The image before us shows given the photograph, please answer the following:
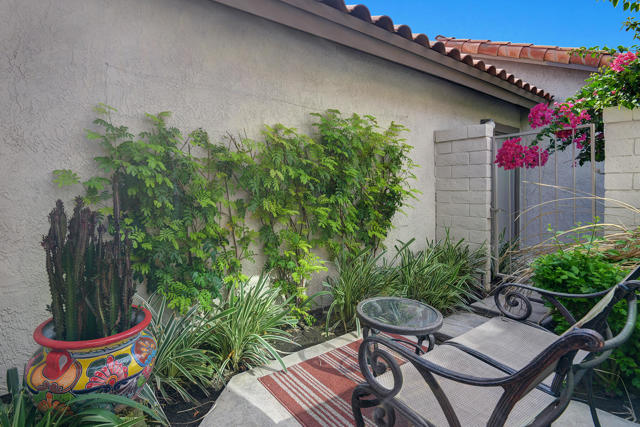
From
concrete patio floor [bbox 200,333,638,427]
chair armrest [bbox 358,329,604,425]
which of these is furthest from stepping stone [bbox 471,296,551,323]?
chair armrest [bbox 358,329,604,425]

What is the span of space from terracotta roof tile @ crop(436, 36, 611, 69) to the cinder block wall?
215cm

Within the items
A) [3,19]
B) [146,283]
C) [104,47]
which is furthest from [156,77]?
[146,283]

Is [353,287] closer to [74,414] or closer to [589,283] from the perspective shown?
[589,283]

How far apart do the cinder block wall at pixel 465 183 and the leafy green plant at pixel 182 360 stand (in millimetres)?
3211

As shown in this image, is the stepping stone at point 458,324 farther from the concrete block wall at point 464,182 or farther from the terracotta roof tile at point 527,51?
the terracotta roof tile at point 527,51

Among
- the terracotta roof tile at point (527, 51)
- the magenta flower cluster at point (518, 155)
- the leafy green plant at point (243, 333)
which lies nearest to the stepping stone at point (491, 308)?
the magenta flower cluster at point (518, 155)

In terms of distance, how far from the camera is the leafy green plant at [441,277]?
3.48 m

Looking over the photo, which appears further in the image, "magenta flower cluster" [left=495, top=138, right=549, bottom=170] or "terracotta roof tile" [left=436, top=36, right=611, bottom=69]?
"terracotta roof tile" [left=436, top=36, right=611, bottom=69]

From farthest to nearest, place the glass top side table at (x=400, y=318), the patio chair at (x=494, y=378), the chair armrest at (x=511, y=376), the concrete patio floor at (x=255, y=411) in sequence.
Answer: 1. the glass top side table at (x=400, y=318)
2. the concrete patio floor at (x=255, y=411)
3. the patio chair at (x=494, y=378)
4. the chair armrest at (x=511, y=376)

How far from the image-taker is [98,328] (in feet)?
5.29

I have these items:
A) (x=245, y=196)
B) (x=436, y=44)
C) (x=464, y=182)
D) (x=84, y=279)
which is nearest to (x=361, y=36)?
(x=436, y=44)

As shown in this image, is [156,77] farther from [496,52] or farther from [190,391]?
[496,52]

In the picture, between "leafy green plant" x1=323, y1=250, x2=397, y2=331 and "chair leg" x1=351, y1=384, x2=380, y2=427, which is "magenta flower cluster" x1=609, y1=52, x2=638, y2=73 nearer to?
"leafy green plant" x1=323, y1=250, x2=397, y2=331

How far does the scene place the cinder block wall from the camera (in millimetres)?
4070
